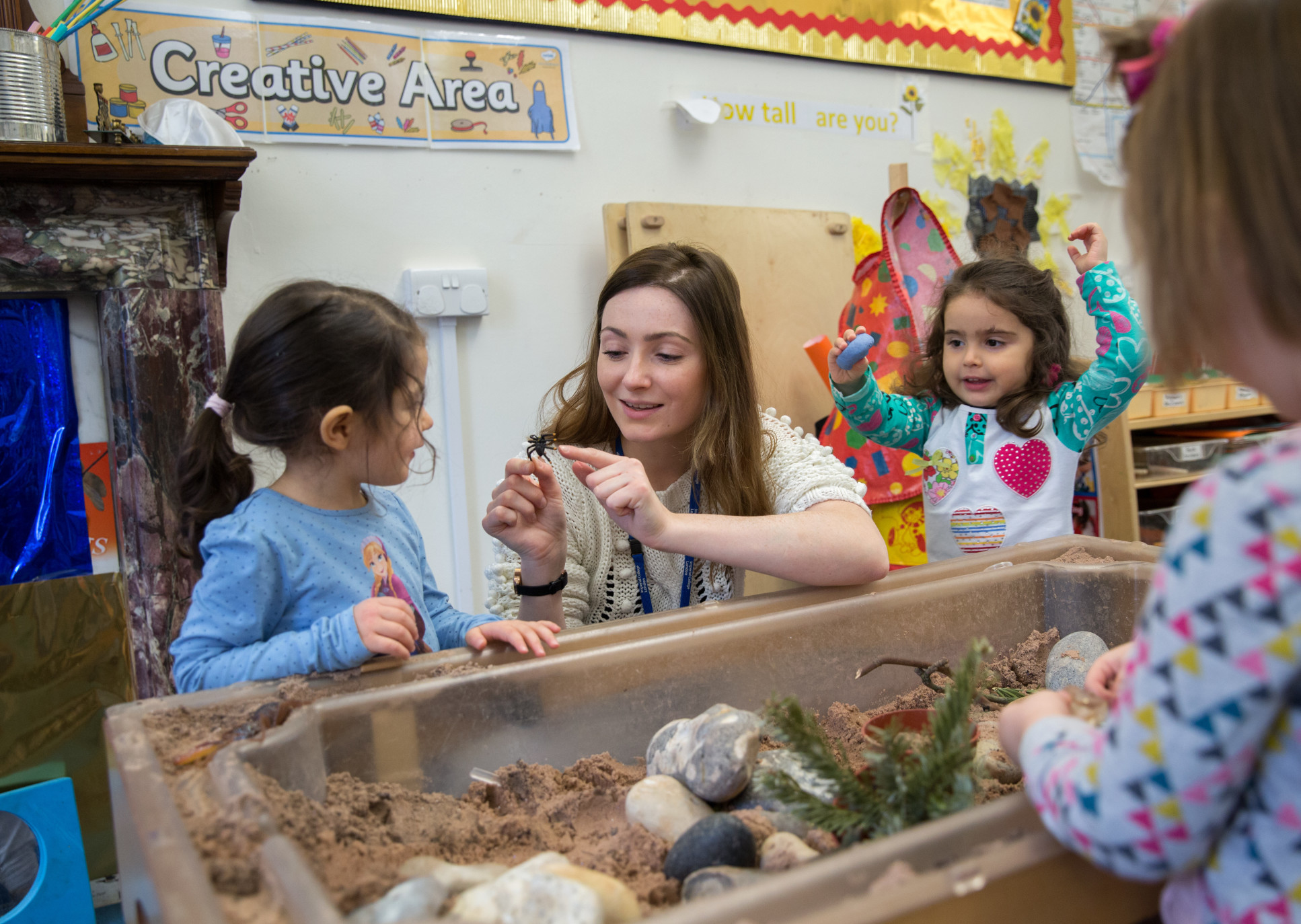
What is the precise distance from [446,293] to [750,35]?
1.02 m

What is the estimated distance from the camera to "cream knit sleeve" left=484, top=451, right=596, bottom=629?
116 centimetres

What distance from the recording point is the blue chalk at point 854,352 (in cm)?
146

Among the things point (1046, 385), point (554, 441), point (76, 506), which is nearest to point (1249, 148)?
point (554, 441)

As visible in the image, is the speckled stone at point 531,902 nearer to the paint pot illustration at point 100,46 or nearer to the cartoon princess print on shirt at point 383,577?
the cartoon princess print on shirt at point 383,577

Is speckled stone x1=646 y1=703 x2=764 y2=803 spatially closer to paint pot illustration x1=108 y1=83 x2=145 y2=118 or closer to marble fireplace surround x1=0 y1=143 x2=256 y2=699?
marble fireplace surround x1=0 y1=143 x2=256 y2=699

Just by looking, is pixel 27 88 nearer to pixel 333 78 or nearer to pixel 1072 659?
pixel 333 78

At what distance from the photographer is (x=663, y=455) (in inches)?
51.6

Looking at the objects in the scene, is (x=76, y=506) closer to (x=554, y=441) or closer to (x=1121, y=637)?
(x=554, y=441)

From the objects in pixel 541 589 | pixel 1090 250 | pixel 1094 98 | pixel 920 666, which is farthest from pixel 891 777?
pixel 1094 98

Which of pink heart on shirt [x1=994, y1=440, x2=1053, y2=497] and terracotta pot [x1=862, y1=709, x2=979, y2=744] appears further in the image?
pink heart on shirt [x1=994, y1=440, x2=1053, y2=497]

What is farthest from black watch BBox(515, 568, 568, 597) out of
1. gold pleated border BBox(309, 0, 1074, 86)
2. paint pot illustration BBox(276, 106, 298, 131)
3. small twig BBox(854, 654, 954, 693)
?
gold pleated border BBox(309, 0, 1074, 86)

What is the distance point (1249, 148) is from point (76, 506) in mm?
1709

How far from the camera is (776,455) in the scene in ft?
4.14

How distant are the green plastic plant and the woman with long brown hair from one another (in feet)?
1.50
